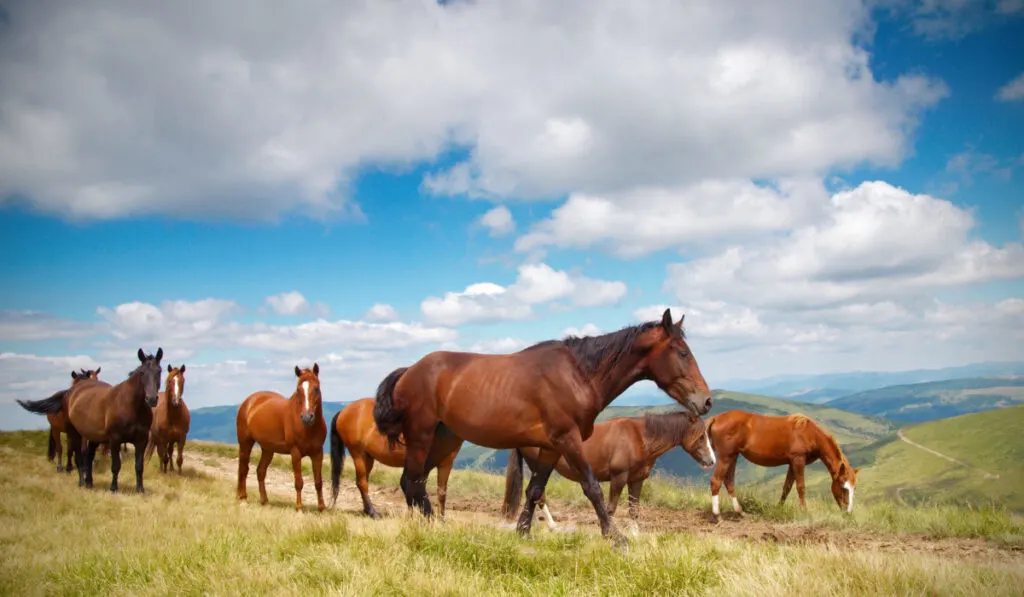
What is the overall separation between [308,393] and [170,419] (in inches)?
264

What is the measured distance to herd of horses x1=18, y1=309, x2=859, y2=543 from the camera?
7098 mm

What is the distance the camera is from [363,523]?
762 centimetres

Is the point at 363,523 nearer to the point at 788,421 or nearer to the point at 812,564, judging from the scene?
the point at 812,564

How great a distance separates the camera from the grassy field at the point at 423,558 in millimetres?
4766

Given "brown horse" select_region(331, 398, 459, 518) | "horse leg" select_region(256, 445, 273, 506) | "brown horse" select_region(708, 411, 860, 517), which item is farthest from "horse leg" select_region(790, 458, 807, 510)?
"horse leg" select_region(256, 445, 273, 506)

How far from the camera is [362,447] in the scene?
12523mm

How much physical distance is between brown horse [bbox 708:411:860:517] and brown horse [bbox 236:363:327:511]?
9.45 metres

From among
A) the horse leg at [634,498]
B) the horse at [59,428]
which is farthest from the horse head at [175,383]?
the horse leg at [634,498]

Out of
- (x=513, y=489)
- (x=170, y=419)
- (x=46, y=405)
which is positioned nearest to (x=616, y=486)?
(x=513, y=489)

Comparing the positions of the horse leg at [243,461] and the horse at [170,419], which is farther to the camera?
the horse at [170,419]

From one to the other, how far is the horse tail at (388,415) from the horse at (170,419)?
9455 millimetres

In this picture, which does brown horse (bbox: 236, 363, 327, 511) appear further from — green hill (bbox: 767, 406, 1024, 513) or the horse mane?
green hill (bbox: 767, 406, 1024, 513)

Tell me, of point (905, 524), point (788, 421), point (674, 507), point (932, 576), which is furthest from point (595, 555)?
point (788, 421)

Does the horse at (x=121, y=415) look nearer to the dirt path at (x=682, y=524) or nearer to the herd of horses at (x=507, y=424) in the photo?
the herd of horses at (x=507, y=424)
